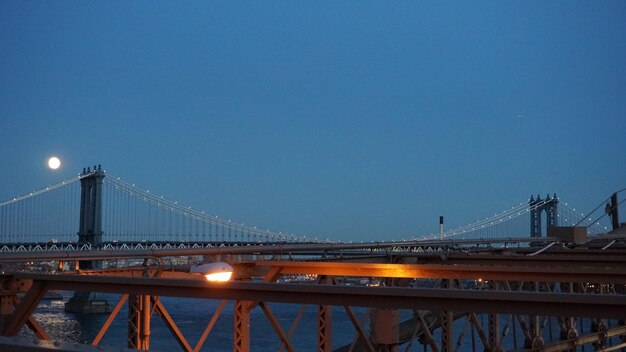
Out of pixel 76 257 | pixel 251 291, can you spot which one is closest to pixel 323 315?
pixel 76 257

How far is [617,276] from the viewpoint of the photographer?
22.8 feet

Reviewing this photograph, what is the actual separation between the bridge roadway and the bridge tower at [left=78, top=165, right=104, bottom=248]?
2669 inches

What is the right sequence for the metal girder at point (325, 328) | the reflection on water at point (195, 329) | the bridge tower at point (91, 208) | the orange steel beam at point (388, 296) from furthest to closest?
the bridge tower at point (91, 208) → the reflection on water at point (195, 329) → the metal girder at point (325, 328) → the orange steel beam at point (388, 296)

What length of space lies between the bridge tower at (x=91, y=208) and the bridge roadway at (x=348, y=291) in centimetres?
6780

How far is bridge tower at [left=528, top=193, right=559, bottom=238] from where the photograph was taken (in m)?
82.9

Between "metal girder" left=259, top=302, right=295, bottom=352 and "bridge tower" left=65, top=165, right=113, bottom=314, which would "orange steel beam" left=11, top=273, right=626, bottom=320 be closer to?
"metal girder" left=259, top=302, right=295, bottom=352

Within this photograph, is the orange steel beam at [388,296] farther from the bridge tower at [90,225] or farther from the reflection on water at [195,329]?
the bridge tower at [90,225]

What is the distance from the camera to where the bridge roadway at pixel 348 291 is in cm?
339

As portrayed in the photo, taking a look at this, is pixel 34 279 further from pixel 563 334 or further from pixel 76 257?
pixel 563 334

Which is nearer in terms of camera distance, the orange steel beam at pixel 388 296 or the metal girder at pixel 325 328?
the orange steel beam at pixel 388 296

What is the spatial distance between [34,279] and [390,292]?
236cm

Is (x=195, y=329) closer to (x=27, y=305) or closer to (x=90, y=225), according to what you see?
(x=90, y=225)

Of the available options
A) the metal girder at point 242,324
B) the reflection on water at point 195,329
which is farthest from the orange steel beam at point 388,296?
the reflection on water at point 195,329

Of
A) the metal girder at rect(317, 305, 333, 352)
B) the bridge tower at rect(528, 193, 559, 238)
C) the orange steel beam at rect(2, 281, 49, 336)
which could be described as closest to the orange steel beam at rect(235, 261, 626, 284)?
the metal girder at rect(317, 305, 333, 352)
